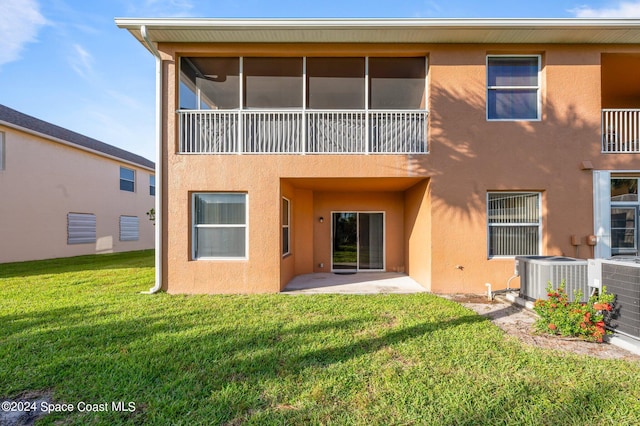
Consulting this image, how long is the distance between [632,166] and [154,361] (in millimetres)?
10460

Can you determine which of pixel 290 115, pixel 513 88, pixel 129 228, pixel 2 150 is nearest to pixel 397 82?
pixel 513 88

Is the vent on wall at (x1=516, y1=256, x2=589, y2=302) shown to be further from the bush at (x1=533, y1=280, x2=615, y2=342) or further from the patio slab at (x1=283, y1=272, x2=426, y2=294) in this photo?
the patio slab at (x1=283, y1=272, x2=426, y2=294)

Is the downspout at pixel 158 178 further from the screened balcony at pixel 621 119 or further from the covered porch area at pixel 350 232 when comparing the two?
the screened balcony at pixel 621 119

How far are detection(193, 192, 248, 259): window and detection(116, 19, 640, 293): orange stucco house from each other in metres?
0.03

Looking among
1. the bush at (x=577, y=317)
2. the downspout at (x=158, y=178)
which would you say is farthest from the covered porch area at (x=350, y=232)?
the bush at (x=577, y=317)

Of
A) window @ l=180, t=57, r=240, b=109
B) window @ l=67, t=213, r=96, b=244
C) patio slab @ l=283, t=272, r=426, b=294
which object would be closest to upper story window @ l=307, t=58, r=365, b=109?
window @ l=180, t=57, r=240, b=109

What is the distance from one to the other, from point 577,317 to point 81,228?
1989 centimetres

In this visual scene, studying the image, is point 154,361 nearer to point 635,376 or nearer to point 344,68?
point 635,376

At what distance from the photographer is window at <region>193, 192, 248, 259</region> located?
23.5 feet

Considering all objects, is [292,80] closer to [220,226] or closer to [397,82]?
[397,82]

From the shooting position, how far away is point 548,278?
5.50 m

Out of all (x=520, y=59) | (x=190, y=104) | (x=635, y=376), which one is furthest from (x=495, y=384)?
(x=190, y=104)

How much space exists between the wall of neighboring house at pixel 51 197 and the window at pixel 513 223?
17.9m

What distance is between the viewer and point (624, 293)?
167 inches
